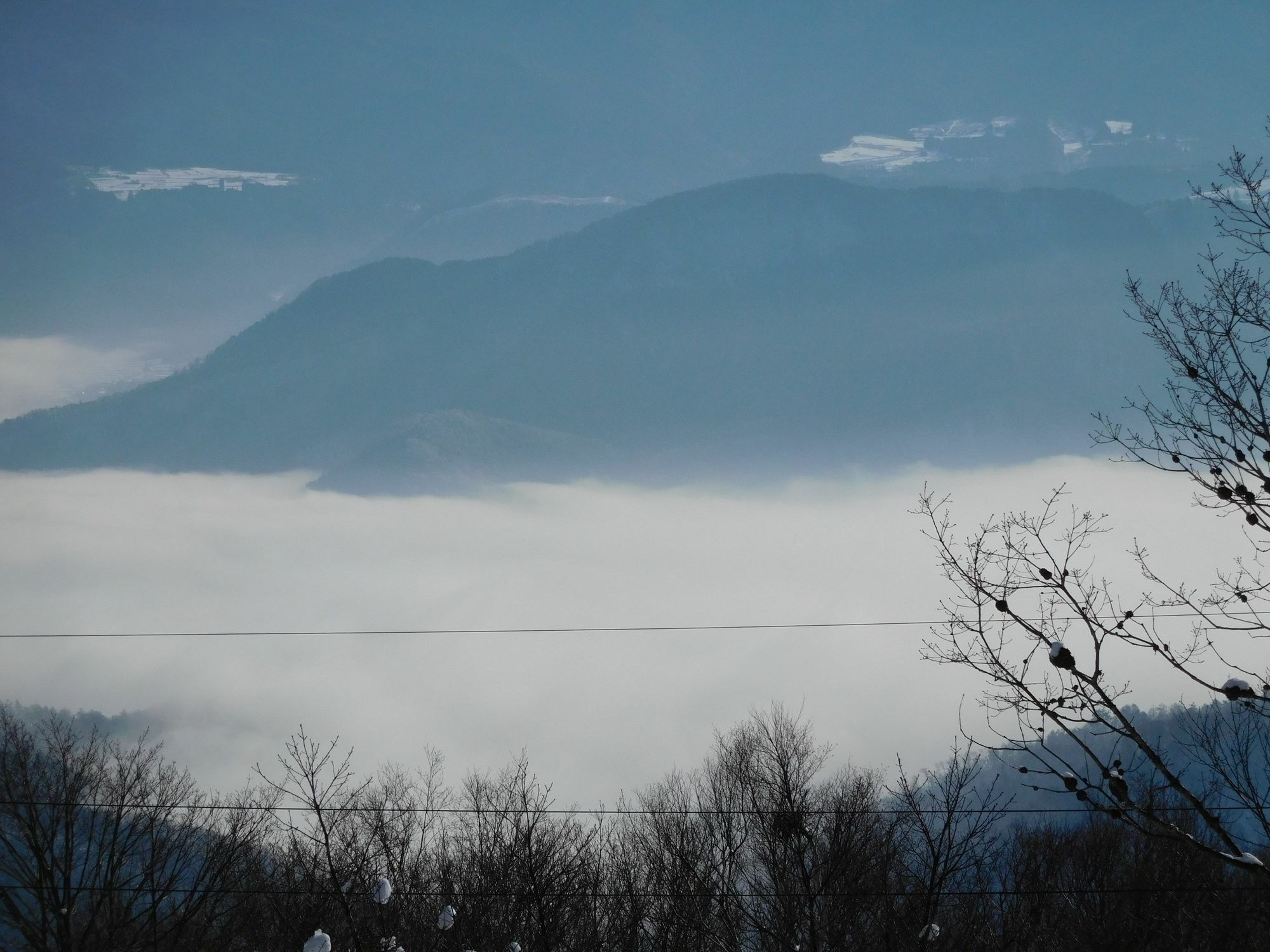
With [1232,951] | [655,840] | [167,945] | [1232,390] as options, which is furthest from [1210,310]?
[655,840]

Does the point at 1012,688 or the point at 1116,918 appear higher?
the point at 1012,688

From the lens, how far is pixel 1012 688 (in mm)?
10906

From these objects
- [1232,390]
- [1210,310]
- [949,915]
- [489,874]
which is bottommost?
[949,915]

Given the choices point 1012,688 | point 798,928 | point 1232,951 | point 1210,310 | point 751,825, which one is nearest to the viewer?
point 1012,688

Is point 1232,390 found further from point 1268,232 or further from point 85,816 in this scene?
point 85,816

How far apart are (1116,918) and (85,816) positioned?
34384 millimetres

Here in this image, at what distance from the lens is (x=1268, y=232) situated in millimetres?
11102

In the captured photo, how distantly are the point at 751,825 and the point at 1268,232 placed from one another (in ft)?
85.7

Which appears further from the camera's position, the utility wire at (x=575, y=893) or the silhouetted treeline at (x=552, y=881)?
the silhouetted treeline at (x=552, y=881)

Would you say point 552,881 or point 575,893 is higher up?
point 575,893

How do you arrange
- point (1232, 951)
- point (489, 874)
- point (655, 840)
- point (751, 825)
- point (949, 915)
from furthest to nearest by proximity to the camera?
point (655, 840) → point (949, 915) → point (751, 825) → point (489, 874) → point (1232, 951)

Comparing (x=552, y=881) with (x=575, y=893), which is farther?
(x=552, y=881)

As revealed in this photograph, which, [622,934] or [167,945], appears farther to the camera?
[622,934]

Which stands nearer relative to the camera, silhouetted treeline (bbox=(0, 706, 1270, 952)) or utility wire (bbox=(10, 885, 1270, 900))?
utility wire (bbox=(10, 885, 1270, 900))
